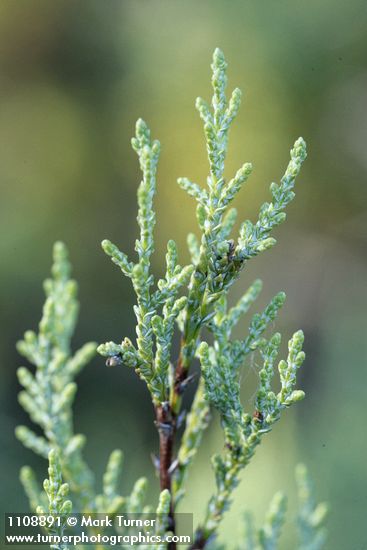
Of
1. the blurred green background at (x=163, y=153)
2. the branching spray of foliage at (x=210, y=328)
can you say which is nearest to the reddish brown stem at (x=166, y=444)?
the branching spray of foliage at (x=210, y=328)

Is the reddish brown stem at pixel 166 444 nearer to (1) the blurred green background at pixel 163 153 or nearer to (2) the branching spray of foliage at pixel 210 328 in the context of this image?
(2) the branching spray of foliage at pixel 210 328

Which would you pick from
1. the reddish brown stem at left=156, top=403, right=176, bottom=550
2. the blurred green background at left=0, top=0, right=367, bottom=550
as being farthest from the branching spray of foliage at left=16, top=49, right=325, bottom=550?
the blurred green background at left=0, top=0, right=367, bottom=550

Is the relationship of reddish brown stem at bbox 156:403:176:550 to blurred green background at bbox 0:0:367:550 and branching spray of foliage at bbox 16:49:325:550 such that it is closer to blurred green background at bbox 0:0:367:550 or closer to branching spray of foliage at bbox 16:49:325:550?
branching spray of foliage at bbox 16:49:325:550

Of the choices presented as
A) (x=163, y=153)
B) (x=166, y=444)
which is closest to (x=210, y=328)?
(x=166, y=444)

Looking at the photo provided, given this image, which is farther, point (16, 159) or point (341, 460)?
point (16, 159)

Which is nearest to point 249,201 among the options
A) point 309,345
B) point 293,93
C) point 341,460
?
point 293,93

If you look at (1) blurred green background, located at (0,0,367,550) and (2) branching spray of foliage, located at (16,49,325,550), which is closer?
(2) branching spray of foliage, located at (16,49,325,550)

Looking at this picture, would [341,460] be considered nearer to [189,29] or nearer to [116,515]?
[116,515]

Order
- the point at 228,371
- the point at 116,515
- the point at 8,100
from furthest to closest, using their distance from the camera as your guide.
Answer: the point at 8,100, the point at 116,515, the point at 228,371

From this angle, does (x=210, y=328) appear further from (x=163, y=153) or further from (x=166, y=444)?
(x=163, y=153)

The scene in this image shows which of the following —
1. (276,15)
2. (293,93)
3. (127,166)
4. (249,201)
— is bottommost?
(249,201)
